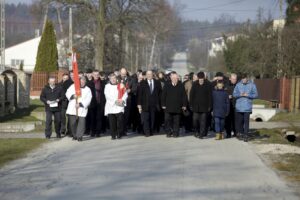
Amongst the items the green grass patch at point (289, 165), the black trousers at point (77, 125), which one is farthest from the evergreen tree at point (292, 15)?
the green grass patch at point (289, 165)

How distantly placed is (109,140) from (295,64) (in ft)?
89.3

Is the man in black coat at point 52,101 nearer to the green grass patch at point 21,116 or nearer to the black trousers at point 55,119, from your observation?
the black trousers at point 55,119

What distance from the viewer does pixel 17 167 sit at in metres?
12.8

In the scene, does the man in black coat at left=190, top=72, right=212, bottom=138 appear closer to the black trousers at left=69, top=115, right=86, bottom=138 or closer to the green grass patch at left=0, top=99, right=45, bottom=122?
the black trousers at left=69, top=115, right=86, bottom=138

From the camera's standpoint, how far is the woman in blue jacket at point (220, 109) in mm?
17688

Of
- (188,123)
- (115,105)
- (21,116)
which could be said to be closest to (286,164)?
(115,105)

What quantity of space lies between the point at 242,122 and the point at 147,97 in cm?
281

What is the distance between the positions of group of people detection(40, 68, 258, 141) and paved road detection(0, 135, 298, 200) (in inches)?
53.9

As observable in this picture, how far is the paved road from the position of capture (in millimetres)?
9789

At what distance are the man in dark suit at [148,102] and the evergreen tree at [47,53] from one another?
96.9 feet

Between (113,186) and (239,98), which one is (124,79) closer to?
(239,98)

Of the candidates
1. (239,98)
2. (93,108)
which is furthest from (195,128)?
(93,108)

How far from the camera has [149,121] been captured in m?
18.9

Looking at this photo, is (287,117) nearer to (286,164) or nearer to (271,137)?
(271,137)
